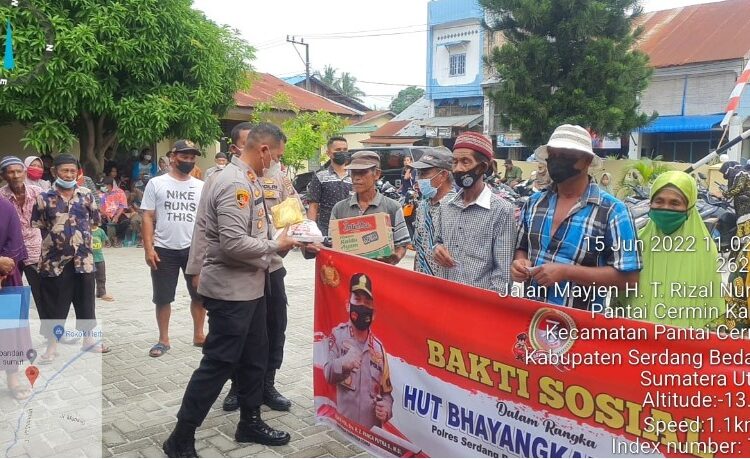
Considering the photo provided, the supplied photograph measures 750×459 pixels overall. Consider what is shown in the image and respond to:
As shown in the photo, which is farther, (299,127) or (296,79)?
(296,79)

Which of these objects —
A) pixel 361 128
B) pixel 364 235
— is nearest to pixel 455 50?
pixel 361 128

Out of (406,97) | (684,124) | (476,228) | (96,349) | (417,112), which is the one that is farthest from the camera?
(406,97)

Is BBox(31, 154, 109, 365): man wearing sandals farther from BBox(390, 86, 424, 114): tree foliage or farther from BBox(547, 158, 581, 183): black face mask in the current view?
BBox(390, 86, 424, 114): tree foliage

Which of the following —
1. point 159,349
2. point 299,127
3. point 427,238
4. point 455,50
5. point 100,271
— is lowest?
point 159,349

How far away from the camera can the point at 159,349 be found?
17.9 feet

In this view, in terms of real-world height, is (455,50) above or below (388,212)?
above

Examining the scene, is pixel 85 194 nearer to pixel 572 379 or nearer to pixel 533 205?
pixel 533 205

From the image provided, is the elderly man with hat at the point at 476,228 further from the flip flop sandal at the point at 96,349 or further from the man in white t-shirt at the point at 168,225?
the flip flop sandal at the point at 96,349

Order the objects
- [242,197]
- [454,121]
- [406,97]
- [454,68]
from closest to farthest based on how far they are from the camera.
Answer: [242,197] < [454,121] < [454,68] < [406,97]

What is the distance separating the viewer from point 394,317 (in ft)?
10.7

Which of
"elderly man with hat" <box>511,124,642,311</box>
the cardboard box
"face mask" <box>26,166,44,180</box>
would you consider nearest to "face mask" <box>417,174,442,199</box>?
the cardboard box

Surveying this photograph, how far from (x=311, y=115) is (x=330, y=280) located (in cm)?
1656

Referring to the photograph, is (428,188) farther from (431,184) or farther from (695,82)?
(695,82)

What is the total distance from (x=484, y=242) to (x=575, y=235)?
574 mm
